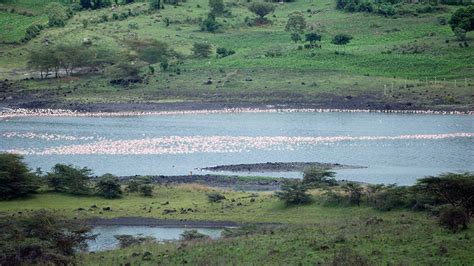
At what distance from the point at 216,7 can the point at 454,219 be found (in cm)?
10128

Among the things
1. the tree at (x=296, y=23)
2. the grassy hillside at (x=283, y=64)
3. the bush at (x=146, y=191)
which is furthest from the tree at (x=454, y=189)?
the tree at (x=296, y=23)

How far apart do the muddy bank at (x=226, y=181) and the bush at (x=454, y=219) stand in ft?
68.3

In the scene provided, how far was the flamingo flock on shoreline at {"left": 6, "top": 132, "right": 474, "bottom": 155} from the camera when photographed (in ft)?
247

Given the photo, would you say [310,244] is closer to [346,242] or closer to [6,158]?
[346,242]

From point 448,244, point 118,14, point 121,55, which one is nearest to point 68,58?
point 121,55

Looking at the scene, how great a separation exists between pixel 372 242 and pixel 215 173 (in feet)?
97.4

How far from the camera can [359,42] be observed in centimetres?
12169

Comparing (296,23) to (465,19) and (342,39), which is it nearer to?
(342,39)

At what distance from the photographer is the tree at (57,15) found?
134750mm

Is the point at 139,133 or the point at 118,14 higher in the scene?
the point at 118,14

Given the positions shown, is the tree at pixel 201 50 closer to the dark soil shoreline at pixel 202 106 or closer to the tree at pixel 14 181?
the dark soil shoreline at pixel 202 106

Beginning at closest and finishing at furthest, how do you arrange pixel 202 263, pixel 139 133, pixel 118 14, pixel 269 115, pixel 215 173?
pixel 202 263
pixel 215 173
pixel 139 133
pixel 269 115
pixel 118 14

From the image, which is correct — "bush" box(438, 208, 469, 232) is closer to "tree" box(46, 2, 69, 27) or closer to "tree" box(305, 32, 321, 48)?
"tree" box(305, 32, 321, 48)

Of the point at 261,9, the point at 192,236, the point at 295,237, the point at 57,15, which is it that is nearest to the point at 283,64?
the point at 261,9
